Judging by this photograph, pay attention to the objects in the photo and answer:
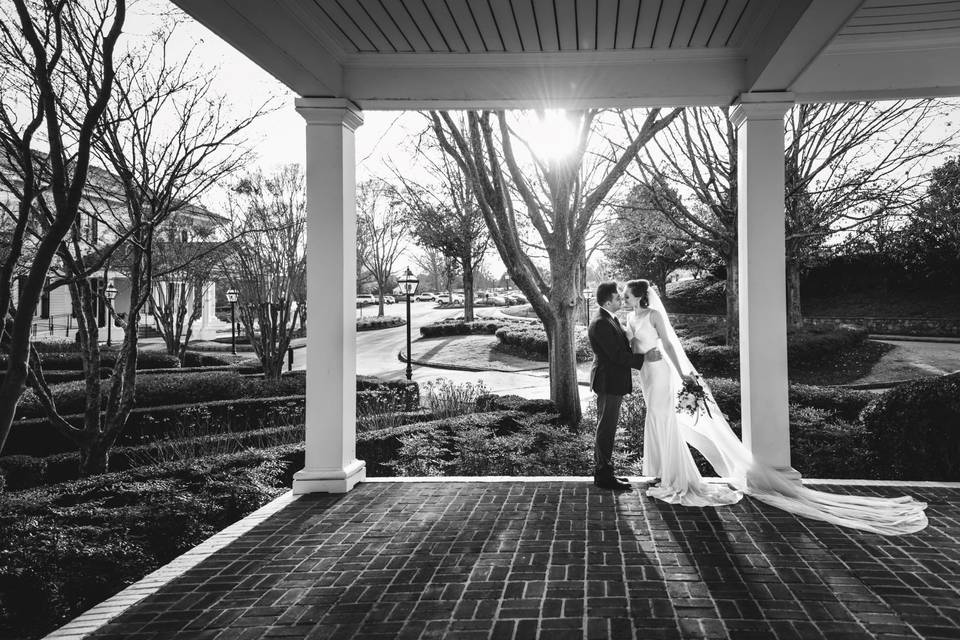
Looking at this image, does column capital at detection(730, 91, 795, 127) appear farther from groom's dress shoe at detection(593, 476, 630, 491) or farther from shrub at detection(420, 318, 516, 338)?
shrub at detection(420, 318, 516, 338)

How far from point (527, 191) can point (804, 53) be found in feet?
20.8

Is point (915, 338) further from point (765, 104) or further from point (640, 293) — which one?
point (640, 293)

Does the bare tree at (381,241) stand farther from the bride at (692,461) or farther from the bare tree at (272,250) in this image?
the bride at (692,461)

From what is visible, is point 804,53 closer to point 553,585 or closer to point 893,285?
point 553,585

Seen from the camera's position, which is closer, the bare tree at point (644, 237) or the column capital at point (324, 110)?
the column capital at point (324, 110)

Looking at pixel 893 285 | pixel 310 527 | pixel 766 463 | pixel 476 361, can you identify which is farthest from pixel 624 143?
pixel 893 285

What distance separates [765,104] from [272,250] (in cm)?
1178

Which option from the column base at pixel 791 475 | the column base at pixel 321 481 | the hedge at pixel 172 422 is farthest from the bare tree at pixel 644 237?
the column base at pixel 321 481

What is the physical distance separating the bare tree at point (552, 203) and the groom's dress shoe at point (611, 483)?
5239mm

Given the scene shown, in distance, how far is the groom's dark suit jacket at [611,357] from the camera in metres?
5.66

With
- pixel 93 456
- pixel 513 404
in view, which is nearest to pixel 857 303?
pixel 513 404

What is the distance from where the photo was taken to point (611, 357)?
5668 mm

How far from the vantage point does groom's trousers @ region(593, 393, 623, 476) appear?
5.64 metres

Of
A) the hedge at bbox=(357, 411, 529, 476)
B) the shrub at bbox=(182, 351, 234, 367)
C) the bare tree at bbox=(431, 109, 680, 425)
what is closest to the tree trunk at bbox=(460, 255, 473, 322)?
the shrub at bbox=(182, 351, 234, 367)
